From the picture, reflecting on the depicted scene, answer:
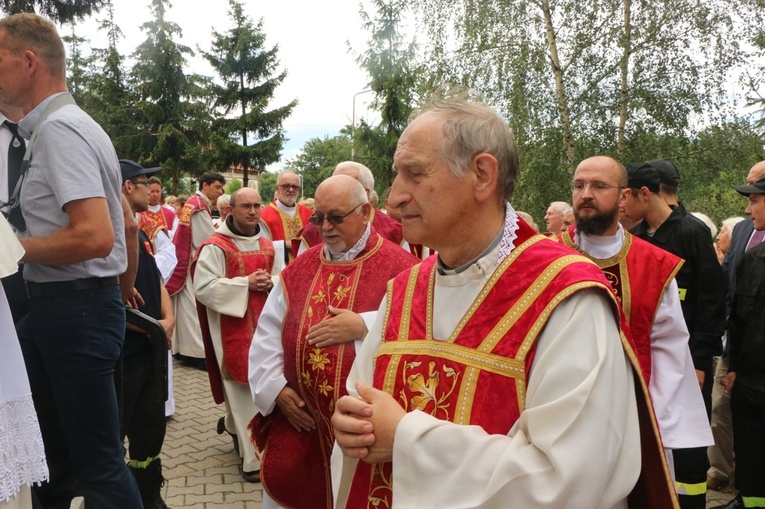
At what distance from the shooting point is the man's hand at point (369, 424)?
5.89 ft

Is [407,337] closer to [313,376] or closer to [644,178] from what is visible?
[313,376]

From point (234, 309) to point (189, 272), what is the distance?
3178 millimetres

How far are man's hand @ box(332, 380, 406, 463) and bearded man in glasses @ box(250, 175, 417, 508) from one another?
1.45m

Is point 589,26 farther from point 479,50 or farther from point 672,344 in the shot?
point 672,344

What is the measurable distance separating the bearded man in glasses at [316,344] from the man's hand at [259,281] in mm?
1743

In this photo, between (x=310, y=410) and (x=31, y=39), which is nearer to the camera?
(x=31, y=39)

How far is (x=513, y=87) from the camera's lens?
603 inches

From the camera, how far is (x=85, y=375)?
2867mm

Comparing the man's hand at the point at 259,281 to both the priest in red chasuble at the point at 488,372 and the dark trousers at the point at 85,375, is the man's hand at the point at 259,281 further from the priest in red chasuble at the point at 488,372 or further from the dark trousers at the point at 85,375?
the priest in red chasuble at the point at 488,372

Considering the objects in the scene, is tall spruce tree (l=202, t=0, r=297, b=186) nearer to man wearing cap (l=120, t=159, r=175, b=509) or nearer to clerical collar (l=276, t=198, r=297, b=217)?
clerical collar (l=276, t=198, r=297, b=217)

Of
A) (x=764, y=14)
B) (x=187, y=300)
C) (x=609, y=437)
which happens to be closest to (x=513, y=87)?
(x=764, y=14)

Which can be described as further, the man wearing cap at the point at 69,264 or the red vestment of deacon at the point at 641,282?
the red vestment of deacon at the point at 641,282

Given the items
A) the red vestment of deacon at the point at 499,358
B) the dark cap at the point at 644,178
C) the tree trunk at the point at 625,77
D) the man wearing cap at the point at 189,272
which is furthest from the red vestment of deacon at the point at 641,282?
the tree trunk at the point at 625,77

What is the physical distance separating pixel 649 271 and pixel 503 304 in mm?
1879
